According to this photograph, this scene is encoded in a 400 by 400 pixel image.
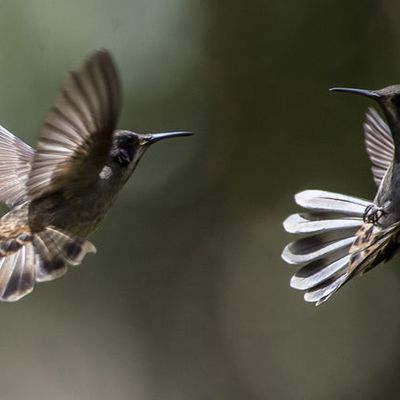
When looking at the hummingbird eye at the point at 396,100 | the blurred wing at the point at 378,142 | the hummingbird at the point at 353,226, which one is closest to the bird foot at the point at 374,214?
the hummingbird at the point at 353,226

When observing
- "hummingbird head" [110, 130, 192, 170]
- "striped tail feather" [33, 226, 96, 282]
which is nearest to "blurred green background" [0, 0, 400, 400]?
"hummingbird head" [110, 130, 192, 170]

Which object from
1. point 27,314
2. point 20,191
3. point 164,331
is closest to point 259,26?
point 164,331

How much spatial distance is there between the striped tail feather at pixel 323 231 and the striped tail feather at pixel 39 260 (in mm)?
865

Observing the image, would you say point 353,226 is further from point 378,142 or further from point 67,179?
point 67,179

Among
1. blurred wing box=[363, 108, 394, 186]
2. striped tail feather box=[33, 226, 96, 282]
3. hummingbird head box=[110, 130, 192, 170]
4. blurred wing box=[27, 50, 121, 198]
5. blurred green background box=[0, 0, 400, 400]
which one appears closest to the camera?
blurred wing box=[27, 50, 121, 198]

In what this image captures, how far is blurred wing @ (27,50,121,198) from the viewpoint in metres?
2.21

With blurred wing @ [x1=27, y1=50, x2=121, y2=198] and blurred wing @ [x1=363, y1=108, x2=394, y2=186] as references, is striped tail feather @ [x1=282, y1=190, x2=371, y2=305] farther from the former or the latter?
blurred wing @ [x1=27, y1=50, x2=121, y2=198]

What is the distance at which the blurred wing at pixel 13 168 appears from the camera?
3.23m

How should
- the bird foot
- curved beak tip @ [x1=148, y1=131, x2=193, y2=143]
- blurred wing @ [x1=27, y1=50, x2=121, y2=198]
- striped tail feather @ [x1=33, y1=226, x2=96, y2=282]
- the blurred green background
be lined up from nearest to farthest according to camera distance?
blurred wing @ [x1=27, y1=50, x2=121, y2=198] < striped tail feather @ [x1=33, y1=226, x2=96, y2=282] < curved beak tip @ [x1=148, y1=131, x2=193, y2=143] < the bird foot < the blurred green background

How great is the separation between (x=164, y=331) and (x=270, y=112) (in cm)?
210

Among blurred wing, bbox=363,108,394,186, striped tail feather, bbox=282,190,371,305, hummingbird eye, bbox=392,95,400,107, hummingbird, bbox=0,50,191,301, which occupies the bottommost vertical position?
striped tail feather, bbox=282,190,371,305

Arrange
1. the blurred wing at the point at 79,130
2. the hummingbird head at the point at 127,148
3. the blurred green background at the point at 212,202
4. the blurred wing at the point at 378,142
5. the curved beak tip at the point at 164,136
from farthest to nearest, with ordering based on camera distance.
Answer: the blurred green background at the point at 212,202
the blurred wing at the point at 378,142
the hummingbird head at the point at 127,148
the curved beak tip at the point at 164,136
the blurred wing at the point at 79,130

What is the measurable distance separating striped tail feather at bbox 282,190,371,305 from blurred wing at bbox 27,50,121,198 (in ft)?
2.68

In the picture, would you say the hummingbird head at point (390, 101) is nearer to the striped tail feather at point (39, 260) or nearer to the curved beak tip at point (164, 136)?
the curved beak tip at point (164, 136)
